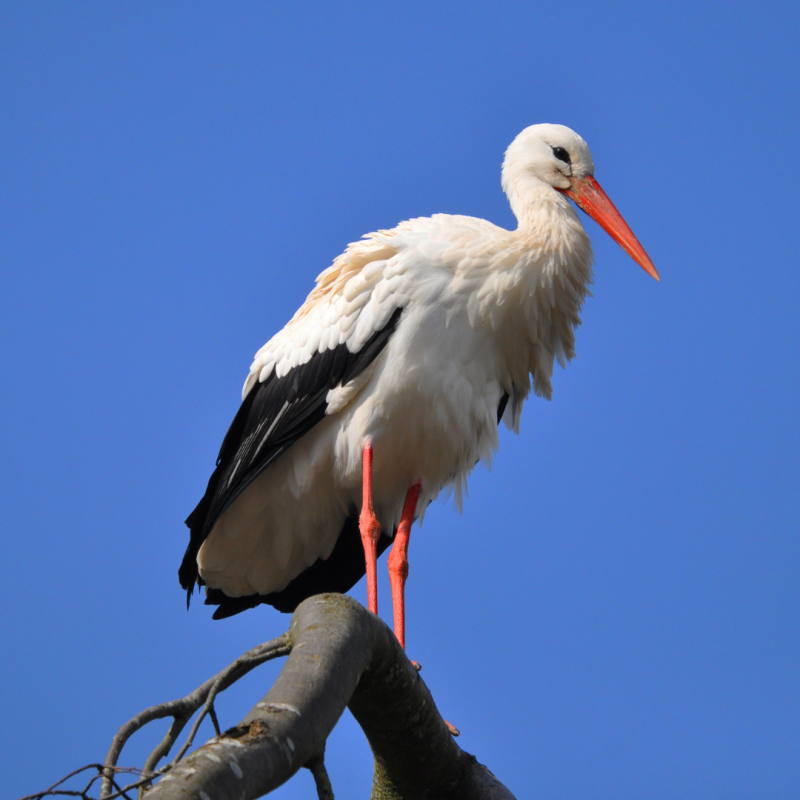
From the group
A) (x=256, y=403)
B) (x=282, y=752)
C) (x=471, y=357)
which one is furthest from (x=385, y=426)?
(x=282, y=752)

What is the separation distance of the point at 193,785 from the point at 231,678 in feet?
3.84

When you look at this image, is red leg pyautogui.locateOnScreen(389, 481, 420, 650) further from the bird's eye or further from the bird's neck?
the bird's eye

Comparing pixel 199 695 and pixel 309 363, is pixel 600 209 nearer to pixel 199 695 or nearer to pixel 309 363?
pixel 309 363

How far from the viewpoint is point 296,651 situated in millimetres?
2396

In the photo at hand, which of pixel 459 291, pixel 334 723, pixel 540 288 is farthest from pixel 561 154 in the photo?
pixel 334 723

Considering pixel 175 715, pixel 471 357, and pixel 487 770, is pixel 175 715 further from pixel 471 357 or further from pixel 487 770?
pixel 471 357

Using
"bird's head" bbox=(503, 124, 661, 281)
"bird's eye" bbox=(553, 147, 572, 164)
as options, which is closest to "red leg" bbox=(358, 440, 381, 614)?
"bird's head" bbox=(503, 124, 661, 281)

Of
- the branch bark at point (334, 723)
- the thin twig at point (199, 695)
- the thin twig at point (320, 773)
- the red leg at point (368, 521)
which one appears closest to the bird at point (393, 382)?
the red leg at point (368, 521)

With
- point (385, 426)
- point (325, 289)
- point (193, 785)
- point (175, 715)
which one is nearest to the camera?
point (193, 785)

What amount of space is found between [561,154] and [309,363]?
2144mm

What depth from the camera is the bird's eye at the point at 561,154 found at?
Answer: 605 centimetres

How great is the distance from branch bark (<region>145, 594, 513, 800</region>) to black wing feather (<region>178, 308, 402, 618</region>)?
2.20 m

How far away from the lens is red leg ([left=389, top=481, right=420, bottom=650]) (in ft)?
16.5

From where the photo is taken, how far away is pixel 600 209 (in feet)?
19.8
